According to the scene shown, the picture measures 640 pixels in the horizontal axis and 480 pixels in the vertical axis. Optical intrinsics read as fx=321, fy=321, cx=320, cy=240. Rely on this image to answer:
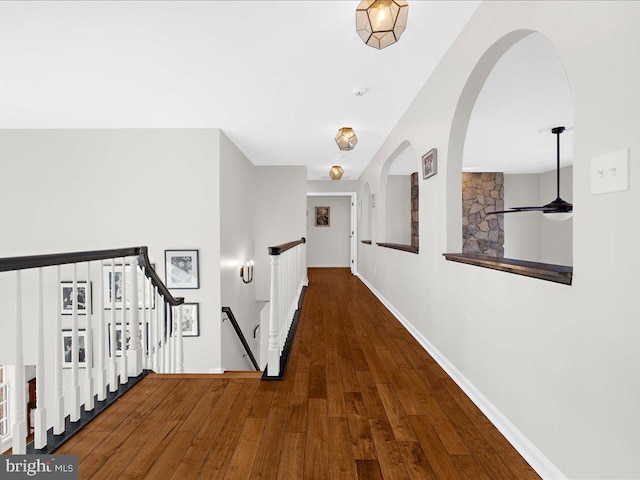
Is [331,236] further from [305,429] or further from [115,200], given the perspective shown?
[305,429]

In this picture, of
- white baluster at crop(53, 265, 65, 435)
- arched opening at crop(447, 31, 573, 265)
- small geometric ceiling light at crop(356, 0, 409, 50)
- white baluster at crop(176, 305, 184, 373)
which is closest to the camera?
white baluster at crop(53, 265, 65, 435)

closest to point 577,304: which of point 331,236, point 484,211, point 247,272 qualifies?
point 247,272

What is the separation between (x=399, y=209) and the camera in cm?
774

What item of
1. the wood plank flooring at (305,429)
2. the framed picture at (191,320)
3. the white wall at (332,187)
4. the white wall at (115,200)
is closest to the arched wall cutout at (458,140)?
the wood plank flooring at (305,429)

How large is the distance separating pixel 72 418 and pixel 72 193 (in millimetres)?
3622

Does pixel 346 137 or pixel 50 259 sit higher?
pixel 346 137

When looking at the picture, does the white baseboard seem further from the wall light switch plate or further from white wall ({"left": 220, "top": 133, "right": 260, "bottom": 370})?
white wall ({"left": 220, "top": 133, "right": 260, "bottom": 370})

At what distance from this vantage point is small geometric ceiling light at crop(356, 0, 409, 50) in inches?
70.5

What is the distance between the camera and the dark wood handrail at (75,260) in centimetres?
136

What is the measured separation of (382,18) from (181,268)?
12.4 ft

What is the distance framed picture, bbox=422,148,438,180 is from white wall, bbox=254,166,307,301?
3854mm

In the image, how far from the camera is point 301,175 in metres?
6.76

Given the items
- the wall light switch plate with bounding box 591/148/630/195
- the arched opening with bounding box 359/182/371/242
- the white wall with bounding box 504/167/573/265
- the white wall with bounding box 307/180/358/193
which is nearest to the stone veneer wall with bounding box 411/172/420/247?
the arched opening with bounding box 359/182/371/242

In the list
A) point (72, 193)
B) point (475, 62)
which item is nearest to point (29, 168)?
point (72, 193)
